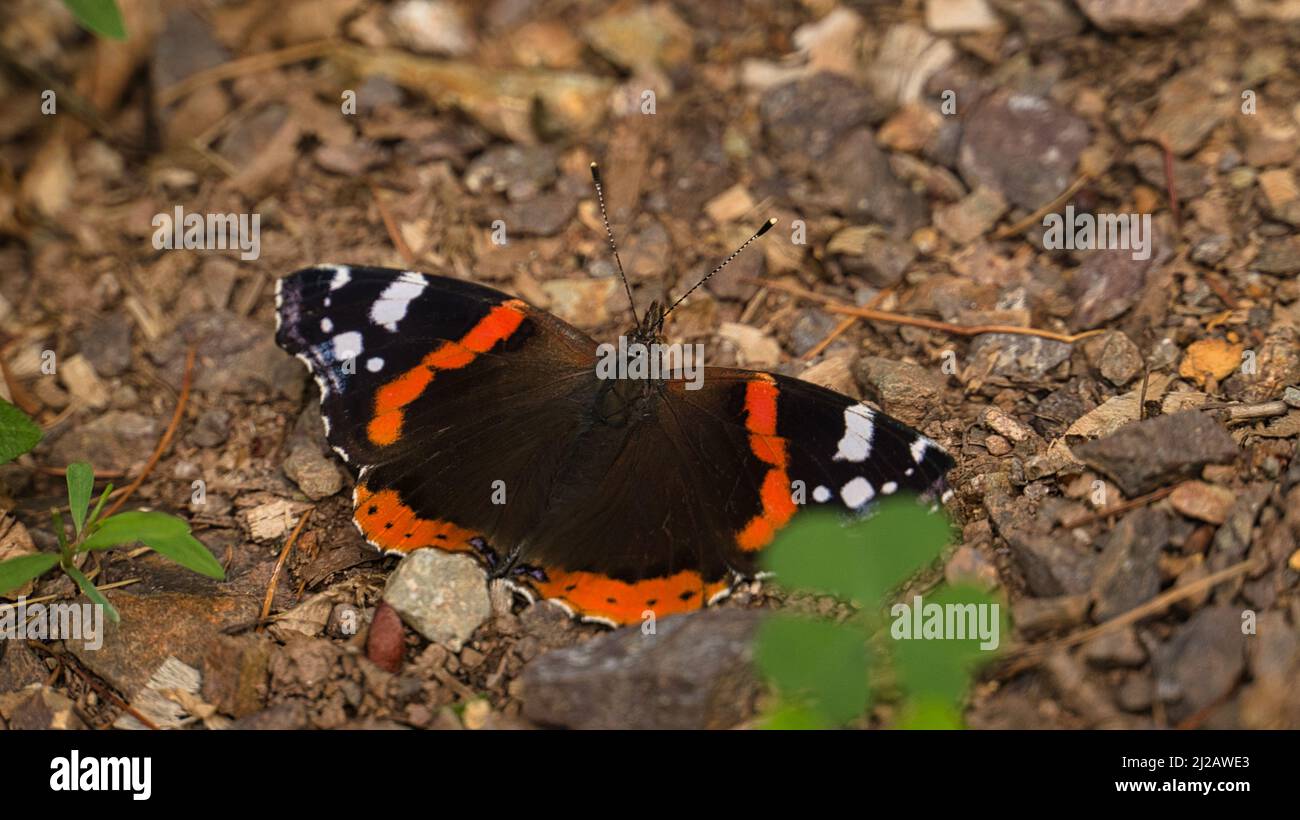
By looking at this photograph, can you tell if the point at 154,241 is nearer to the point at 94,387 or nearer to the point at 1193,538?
the point at 94,387

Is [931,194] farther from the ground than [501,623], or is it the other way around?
[931,194]

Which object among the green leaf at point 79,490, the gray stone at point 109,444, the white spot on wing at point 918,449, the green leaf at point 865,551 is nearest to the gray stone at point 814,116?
the white spot on wing at point 918,449

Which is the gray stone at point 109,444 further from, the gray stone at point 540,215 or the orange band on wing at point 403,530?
the gray stone at point 540,215

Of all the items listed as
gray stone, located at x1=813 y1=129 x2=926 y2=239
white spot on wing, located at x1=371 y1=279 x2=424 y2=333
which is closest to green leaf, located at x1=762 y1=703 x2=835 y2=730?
white spot on wing, located at x1=371 y1=279 x2=424 y2=333

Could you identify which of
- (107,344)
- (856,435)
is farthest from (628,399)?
(107,344)

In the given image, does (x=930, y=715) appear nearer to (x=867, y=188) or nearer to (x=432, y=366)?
(x=432, y=366)

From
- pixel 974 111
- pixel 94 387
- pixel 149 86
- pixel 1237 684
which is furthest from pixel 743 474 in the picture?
pixel 149 86

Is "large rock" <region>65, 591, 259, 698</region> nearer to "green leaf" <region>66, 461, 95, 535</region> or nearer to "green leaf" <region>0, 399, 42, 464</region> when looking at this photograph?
"green leaf" <region>66, 461, 95, 535</region>
